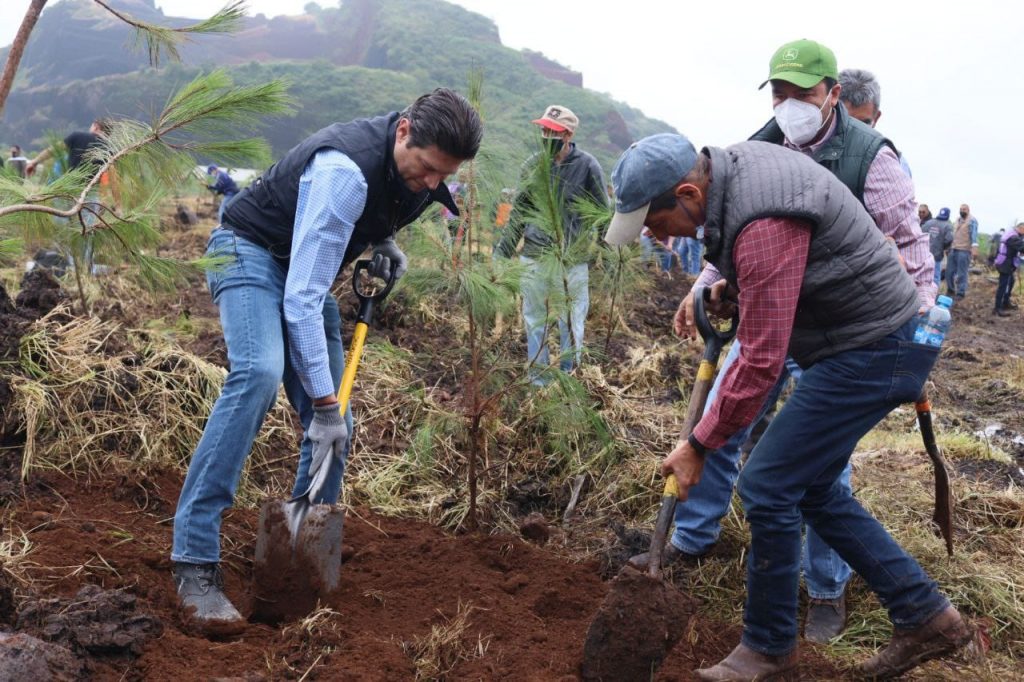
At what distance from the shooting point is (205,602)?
2543 mm

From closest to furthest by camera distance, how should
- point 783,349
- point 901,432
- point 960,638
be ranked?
point 783,349, point 960,638, point 901,432

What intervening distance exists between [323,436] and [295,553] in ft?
1.20

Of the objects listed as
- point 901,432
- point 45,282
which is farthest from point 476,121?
point 901,432

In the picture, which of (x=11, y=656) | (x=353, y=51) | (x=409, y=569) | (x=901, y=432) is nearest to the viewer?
(x=11, y=656)

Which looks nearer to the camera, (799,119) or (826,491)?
(826,491)

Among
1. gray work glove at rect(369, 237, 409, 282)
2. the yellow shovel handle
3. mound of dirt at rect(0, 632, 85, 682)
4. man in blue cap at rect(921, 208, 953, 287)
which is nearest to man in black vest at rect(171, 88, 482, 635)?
the yellow shovel handle

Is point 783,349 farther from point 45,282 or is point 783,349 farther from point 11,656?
point 45,282

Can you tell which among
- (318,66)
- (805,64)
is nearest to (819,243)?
(805,64)

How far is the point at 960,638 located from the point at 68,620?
2.40 meters

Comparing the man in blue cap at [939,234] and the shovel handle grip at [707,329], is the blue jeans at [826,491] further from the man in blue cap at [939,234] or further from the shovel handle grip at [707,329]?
the man in blue cap at [939,234]

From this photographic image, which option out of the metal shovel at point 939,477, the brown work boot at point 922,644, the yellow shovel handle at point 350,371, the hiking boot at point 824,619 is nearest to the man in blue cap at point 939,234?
the metal shovel at point 939,477

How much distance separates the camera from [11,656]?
6.19ft

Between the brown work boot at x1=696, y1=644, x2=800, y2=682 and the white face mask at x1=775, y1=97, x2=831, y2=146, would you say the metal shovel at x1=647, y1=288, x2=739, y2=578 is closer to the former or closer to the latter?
the brown work boot at x1=696, y1=644, x2=800, y2=682

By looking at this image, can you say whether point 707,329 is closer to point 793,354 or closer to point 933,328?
point 793,354
